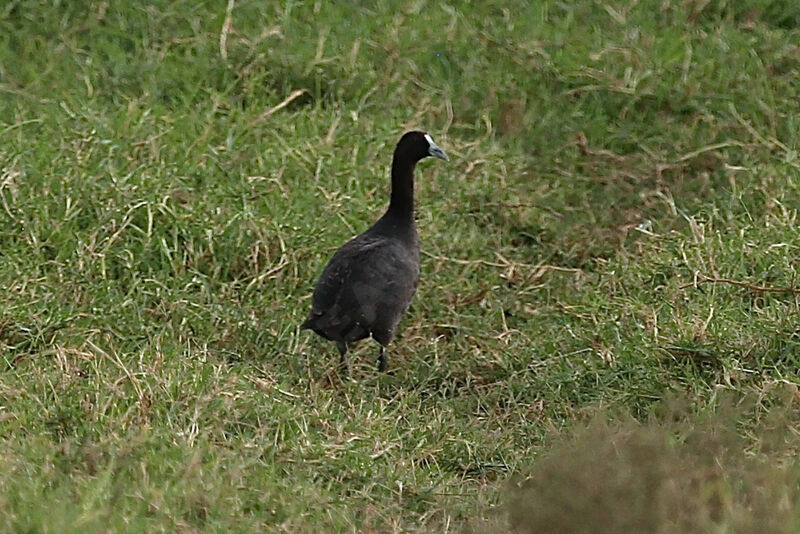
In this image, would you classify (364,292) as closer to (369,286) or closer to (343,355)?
(369,286)

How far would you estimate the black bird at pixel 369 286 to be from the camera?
6.15 m

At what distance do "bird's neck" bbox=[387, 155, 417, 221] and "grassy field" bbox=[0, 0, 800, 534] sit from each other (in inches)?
18.6

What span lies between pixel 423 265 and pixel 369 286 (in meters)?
0.94

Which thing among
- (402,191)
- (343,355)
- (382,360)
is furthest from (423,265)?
(343,355)

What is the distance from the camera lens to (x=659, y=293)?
21.2 ft

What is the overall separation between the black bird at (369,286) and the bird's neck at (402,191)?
0.01 m

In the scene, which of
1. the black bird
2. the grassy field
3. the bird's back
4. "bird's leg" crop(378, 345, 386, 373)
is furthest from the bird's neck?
"bird's leg" crop(378, 345, 386, 373)

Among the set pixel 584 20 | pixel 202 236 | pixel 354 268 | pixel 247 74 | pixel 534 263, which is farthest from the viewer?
A: pixel 584 20

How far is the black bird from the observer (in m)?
6.15

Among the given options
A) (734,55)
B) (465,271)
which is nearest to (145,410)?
(465,271)

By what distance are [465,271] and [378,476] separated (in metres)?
2.41

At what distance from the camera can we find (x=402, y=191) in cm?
671

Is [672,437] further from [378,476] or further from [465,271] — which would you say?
[465,271]

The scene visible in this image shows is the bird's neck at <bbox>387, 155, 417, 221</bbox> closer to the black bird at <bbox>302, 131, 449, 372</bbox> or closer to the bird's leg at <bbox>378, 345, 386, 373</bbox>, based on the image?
the black bird at <bbox>302, 131, 449, 372</bbox>
